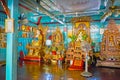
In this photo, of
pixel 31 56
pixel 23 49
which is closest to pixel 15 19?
pixel 31 56

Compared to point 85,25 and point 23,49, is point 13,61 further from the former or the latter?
point 23,49

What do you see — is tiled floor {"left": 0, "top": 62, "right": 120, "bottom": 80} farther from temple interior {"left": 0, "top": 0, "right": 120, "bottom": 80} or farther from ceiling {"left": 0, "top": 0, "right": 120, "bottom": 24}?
ceiling {"left": 0, "top": 0, "right": 120, "bottom": 24}

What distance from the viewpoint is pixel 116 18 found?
928 cm

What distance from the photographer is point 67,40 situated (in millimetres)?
10430

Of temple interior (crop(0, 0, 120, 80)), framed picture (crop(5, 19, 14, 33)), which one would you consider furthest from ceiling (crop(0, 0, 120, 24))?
framed picture (crop(5, 19, 14, 33))

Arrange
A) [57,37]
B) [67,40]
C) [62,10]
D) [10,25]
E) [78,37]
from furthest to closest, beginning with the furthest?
[67,40]
[57,37]
[78,37]
[62,10]
[10,25]

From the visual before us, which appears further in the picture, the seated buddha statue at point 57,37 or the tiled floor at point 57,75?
the seated buddha statue at point 57,37

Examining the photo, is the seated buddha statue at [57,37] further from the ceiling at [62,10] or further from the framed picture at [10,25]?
the framed picture at [10,25]

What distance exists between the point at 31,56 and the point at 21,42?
1.29 metres

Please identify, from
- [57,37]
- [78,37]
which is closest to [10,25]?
[78,37]

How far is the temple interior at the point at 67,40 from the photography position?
22.0 ft

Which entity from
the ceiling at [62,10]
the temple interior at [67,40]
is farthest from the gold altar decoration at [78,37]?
the ceiling at [62,10]

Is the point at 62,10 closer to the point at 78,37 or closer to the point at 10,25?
the point at 78,37

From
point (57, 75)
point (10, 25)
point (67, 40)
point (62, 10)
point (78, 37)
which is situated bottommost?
point (57, 75)
